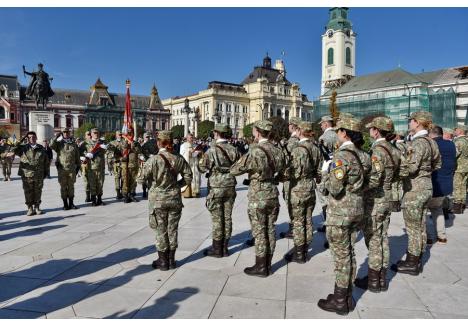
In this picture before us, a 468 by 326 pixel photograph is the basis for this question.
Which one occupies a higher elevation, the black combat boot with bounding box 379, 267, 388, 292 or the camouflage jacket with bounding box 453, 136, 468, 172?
the camouflage jacket with bounding box 453, 136, 468, 172

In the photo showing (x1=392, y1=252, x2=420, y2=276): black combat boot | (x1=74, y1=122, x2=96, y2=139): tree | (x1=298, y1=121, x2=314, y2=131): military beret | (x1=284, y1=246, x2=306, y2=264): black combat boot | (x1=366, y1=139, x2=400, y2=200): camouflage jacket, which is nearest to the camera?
(x1=366, y1=139, x2=400, y2=200): camouflage jacket

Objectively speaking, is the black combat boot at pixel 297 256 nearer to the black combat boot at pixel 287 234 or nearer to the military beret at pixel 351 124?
the black combat boot at pixel 287 234

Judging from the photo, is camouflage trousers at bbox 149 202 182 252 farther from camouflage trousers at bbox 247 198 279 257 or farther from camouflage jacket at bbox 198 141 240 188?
camouflage trousers at bbox 247 198 279 257

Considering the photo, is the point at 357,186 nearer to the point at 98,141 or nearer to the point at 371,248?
the point at 371,248

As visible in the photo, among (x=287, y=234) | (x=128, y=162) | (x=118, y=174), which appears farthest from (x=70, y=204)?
(x=287, y=234)

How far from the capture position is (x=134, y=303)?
13.3 ft

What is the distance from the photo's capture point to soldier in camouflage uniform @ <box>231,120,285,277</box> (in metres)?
4.90

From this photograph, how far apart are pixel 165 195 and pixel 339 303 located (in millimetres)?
2615

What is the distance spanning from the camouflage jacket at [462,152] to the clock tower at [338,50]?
92017 millimetres

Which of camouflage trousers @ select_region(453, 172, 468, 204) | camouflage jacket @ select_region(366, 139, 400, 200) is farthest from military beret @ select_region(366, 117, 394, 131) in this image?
camouflage trousers @ select_region(453, 172, 468, 204)

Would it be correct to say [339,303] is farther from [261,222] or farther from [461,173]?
[461,173]

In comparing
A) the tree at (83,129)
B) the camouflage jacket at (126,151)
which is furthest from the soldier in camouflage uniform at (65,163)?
the tree at (83,129)

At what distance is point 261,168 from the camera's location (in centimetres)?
488

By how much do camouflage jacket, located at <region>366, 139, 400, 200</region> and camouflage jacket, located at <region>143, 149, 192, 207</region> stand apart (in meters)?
2.56
